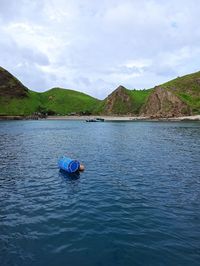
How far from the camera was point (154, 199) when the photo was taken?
89.1ft

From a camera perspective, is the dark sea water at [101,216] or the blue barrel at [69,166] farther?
the blue barrel at [69,166]

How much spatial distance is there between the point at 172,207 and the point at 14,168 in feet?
81.2

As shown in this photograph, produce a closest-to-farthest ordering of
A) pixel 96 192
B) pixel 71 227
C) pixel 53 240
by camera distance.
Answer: pixel 53 240, pixel 71 227, pixel 96 192

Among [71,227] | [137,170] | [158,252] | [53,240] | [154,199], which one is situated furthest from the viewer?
[137,170]

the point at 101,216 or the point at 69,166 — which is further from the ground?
the point at 69,166

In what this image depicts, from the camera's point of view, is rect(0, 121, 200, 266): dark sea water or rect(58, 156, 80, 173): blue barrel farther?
rect(58, 156, 80, 173): blue barrel

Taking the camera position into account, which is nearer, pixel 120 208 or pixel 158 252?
pixel 158 252

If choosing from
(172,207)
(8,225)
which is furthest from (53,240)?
(172,207)

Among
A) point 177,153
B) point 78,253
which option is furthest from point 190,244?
point 177,153

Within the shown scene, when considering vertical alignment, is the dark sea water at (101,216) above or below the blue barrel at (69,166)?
below

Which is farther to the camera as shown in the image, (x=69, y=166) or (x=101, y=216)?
(x=69, y=166)

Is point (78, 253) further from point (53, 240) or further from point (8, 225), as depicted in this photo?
point (8, 225)

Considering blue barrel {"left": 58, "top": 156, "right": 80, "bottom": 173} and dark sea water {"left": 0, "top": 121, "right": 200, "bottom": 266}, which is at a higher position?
blue barrel {"left": 58, "top": 156, "right": 80, "bottom": 173}

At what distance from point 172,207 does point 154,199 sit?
8.36 ft
